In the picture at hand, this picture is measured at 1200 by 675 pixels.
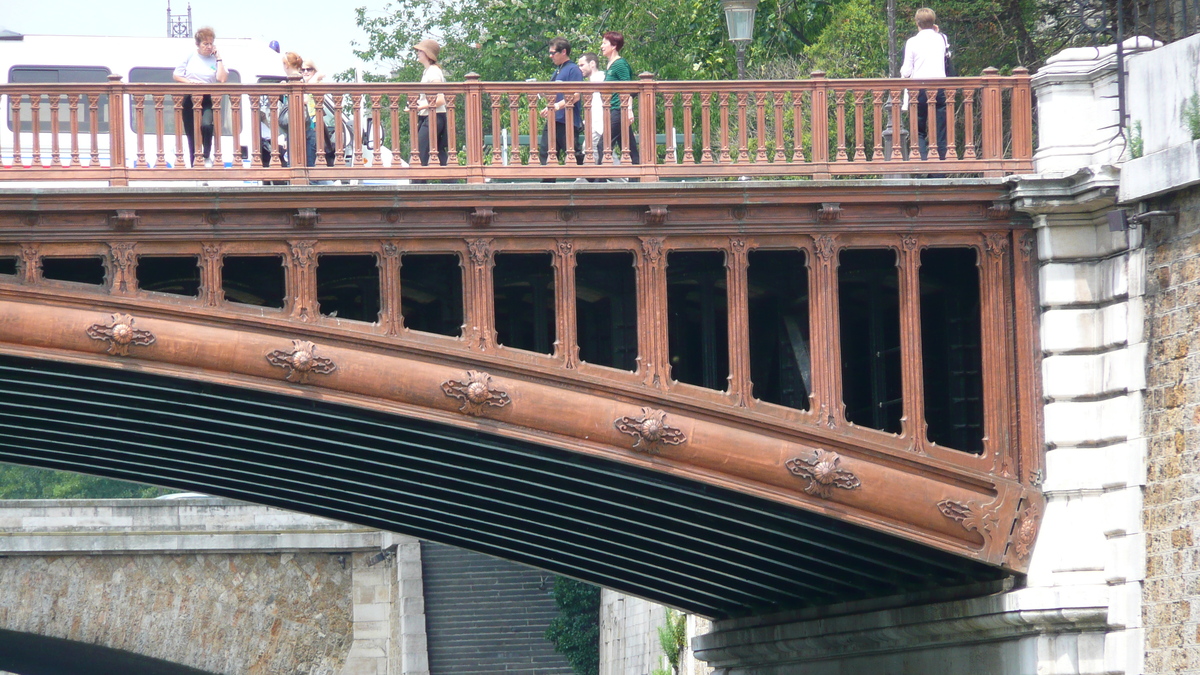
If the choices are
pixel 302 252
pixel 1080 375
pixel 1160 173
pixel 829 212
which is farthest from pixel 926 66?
pixel 302 252

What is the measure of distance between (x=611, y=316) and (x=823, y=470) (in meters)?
2.84

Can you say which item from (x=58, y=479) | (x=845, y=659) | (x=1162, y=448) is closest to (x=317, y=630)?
(x=845, y=659)

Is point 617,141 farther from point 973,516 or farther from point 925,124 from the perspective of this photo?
point 973,516

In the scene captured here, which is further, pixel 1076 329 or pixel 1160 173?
pixel 1076 329

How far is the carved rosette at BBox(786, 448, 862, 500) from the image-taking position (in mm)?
17969

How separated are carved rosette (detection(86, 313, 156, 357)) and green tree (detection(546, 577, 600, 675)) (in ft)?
73.6

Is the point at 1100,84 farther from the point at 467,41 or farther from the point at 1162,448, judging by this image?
the point at 467,41

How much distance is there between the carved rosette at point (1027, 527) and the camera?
1816 cm

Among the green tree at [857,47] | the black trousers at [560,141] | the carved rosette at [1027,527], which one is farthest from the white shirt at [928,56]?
the green tree at [857,47]

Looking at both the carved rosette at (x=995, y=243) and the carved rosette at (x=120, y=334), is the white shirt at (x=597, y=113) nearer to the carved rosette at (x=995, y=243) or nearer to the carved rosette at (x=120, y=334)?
the carved rosette at (x=995, y=243)

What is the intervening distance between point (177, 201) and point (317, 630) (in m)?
20.2

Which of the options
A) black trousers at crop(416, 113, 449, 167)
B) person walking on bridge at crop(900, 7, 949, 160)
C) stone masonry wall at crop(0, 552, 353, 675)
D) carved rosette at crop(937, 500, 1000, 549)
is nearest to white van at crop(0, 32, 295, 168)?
black trousers at crop(416, 113, 449, 167)

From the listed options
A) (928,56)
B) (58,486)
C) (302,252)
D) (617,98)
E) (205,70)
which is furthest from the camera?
(58,486)

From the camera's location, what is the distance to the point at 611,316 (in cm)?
1939
